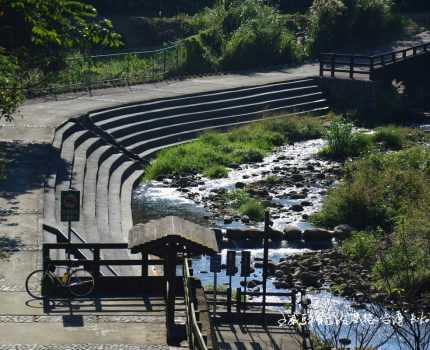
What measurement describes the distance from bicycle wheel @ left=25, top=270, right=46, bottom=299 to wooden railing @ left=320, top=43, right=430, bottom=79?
3036cm

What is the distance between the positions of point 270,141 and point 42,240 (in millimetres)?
20517

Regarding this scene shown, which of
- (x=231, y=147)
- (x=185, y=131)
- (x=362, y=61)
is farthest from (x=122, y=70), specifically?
(x=362, y=61)

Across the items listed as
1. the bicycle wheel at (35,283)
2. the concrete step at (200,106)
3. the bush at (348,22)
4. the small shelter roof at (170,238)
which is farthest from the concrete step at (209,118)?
the small shelter roof at (170,238)

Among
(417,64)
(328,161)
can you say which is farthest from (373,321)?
(417,64)

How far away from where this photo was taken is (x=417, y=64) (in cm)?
5300

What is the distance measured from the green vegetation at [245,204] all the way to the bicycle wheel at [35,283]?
13.0 meters

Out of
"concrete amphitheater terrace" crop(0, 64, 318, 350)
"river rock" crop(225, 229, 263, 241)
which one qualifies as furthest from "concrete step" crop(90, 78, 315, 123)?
"river rock" crop(225, 229, 263, 241)

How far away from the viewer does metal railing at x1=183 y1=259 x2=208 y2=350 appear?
1412cm

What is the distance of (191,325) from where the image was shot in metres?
15.6

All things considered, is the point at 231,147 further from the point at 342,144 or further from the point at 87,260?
the point at 87,260

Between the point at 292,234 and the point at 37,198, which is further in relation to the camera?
the point at 292,234

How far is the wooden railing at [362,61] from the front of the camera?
163 feet

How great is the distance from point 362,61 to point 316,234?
2444cm

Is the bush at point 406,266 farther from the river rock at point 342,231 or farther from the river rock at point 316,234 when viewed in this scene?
the river rock at point 316,234
